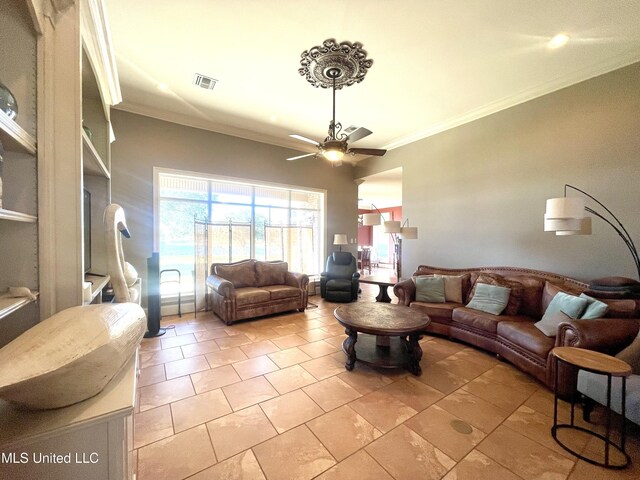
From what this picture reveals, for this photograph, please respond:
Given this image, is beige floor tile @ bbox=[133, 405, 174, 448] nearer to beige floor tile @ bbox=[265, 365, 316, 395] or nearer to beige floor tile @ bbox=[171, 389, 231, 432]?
beige floor tile @ bbox=[171, 389, 231, 432]

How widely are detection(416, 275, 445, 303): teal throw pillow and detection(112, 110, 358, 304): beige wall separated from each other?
3.35 meters

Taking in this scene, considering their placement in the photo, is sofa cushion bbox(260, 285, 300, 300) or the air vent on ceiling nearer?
the air vent on ceiling

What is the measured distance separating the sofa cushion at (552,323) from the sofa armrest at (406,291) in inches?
58.2

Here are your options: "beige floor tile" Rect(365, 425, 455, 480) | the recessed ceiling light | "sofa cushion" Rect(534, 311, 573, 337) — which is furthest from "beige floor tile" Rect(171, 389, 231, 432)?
the recessed ceiling light

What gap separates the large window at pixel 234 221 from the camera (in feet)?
14.2

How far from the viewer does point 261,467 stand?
152cm

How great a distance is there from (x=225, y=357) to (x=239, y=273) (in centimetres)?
190

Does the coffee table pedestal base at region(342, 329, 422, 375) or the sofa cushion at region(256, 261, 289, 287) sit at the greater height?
the sofa cushion at region(256, 261, 289, 287)

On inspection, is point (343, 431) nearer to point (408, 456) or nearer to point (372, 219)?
point (408, 456)

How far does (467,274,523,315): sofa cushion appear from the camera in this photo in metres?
3.14

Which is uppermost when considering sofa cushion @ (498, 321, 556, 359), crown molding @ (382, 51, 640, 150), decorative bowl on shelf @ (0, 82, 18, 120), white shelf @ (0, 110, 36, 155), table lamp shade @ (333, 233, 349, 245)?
crown molding @ (382, 51, 640, 150)

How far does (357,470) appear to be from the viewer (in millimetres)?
1508

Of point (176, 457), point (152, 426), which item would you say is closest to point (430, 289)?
point (176, 457)

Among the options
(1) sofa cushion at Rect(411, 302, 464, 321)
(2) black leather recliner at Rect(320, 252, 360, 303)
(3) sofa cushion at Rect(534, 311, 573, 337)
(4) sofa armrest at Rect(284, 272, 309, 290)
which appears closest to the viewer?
(3) sofa cushion at Rect(534, 311, 573, 337)
